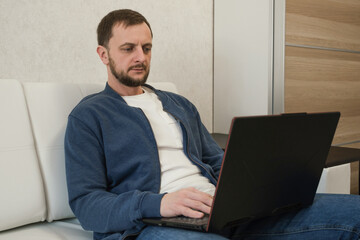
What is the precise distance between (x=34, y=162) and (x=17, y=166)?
0.20 feet

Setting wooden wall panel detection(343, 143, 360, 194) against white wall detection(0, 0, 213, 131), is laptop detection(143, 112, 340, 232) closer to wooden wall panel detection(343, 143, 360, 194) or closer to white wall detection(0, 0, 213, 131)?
white wall detection(0, 0, 213, 131)

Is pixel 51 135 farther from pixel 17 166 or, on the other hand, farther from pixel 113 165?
pixel 113 165

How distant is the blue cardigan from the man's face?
8 centimetres

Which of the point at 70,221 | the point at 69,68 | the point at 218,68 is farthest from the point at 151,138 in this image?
the point at 218,68

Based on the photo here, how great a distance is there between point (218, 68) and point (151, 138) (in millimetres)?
1371

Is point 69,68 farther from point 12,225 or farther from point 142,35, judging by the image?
point 12,225

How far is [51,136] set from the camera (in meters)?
1.38

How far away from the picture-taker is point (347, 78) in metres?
2.70

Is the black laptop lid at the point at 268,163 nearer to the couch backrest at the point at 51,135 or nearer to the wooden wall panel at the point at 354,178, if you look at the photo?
the couch backrest at the point at 51,135

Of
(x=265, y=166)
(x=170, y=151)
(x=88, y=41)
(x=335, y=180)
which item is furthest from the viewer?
(x=88, y=41)

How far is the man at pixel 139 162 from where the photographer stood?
1.04m

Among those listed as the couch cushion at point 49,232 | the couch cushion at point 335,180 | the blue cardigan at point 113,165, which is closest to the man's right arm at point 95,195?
the blue cardigan at point 113,165

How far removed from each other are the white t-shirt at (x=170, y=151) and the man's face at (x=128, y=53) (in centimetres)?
8

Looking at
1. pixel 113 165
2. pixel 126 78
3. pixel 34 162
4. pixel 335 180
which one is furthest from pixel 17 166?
pixel 335 180
